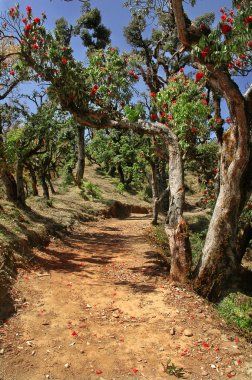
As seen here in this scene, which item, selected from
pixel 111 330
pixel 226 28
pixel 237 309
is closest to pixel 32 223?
pixel 111 330

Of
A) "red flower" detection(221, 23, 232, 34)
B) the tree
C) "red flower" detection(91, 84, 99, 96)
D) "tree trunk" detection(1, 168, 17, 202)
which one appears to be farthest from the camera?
"tree trunk" detection(1, 168, 17, 202)

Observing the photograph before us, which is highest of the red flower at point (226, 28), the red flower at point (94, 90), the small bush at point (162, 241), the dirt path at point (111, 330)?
the red flower at point (94, 90)

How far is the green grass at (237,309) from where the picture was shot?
22.2 ft

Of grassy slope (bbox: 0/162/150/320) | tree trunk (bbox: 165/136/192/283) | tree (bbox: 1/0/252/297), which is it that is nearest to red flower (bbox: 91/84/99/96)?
tree (bbox: 1/0/252/297)

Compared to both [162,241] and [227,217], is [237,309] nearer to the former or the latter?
[227,217]

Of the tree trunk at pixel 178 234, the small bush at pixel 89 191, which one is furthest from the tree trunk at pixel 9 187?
the small bush at pixel 89 191

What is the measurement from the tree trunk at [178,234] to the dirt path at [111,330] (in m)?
0.42

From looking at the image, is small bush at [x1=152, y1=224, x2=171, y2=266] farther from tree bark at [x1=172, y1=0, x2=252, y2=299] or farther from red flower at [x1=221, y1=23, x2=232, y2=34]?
red flower at [x1=221, y1=23, x2=232, y2=34]

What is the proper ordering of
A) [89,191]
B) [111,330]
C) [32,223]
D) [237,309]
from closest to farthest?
[111,330], [237,309], [32,223], [89,191]

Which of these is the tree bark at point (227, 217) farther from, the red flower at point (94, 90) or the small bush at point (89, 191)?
the small bush at point (89, 191)

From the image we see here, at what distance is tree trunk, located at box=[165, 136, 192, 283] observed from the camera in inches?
312

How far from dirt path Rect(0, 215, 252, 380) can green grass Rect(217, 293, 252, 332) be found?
0.27m

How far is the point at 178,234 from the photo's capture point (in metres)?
8.02

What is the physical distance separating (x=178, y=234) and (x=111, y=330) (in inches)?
108
